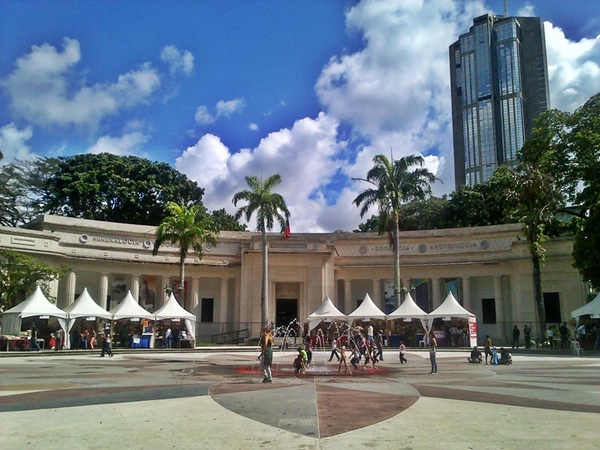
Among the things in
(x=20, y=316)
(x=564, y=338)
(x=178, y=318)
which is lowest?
(x=564, y=338)

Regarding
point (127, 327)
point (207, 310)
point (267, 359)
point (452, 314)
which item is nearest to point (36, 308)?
point (127, 327)

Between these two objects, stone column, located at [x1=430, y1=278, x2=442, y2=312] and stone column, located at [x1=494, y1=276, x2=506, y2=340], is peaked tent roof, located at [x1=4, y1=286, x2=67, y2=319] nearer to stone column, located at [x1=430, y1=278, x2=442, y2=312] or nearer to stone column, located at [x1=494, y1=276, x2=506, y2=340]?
stone column, located at [x1=430, y1=278, x2=442, y2=312]

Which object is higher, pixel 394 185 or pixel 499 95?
pixel 499 95

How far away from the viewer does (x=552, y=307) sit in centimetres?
4531

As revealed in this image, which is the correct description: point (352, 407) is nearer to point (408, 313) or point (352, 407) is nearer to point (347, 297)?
point (408, 313)

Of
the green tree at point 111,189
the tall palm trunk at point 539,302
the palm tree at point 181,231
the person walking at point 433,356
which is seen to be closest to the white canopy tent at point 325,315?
the palm tree at point 181,231

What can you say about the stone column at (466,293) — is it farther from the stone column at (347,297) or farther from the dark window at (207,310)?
the dark window at (207,310)

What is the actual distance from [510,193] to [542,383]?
23.5 meters

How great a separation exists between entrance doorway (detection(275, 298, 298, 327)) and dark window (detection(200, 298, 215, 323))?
634cm

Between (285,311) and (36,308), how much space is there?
930 inches

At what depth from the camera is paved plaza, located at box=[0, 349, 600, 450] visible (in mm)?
8641

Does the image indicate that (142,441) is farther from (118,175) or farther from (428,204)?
(428,204)

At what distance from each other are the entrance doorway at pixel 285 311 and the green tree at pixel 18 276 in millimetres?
20327

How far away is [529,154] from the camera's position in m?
40.4
